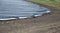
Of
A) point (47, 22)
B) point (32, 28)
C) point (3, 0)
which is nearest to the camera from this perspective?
point (32, 28)

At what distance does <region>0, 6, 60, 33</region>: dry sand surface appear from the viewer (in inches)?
220

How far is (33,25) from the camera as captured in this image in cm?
622

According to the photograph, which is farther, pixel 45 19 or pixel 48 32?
pixel 45 19

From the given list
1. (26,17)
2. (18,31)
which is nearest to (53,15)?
(26,17)

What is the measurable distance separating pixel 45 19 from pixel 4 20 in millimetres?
1640

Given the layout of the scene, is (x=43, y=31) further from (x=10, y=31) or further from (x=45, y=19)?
(x=45, y=19)

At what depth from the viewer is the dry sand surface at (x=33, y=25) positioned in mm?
5582

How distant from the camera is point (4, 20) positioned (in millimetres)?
6770

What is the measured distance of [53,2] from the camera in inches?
408

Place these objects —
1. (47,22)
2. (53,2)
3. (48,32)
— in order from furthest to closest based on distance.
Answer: (53,2)
(47,22)
(48,32)

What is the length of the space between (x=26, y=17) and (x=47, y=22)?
106cm

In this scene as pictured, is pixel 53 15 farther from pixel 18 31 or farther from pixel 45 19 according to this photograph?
pixel 18 31

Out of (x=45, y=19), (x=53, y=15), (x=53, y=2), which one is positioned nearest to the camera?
(x=45, y=19)

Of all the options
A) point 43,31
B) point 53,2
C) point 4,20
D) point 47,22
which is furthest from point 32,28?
point 53,2
